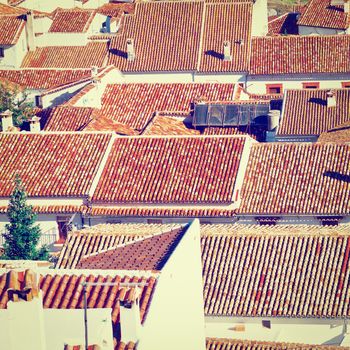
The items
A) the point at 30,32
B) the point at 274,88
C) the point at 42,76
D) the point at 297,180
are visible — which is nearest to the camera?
the point at 297,180

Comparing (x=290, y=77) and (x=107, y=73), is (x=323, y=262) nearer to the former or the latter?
(x=107, y=73)

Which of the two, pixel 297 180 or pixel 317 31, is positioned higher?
pixel 317 31

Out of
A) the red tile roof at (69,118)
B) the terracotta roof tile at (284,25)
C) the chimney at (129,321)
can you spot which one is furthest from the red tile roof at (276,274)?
the terracotta roof tile at (284,25)

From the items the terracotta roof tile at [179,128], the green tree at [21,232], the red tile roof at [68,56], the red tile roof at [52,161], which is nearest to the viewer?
the green tree at [21,232]

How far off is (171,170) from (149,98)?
15.1 meters

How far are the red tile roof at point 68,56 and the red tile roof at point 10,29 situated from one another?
1.50 m

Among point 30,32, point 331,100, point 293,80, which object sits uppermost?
point 30,32

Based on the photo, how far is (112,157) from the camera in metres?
47.6

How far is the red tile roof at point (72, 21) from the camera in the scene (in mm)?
81062

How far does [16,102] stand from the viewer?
2542 inches

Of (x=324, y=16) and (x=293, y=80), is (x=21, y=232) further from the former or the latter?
(x=324, y=16)

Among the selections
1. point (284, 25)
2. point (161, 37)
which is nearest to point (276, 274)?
point (161, 37)

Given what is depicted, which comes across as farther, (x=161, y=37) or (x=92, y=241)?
(x=161, y=37)

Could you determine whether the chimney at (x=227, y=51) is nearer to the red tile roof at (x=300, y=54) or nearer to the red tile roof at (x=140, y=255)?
the red tile roof at (x=300, y=54)
